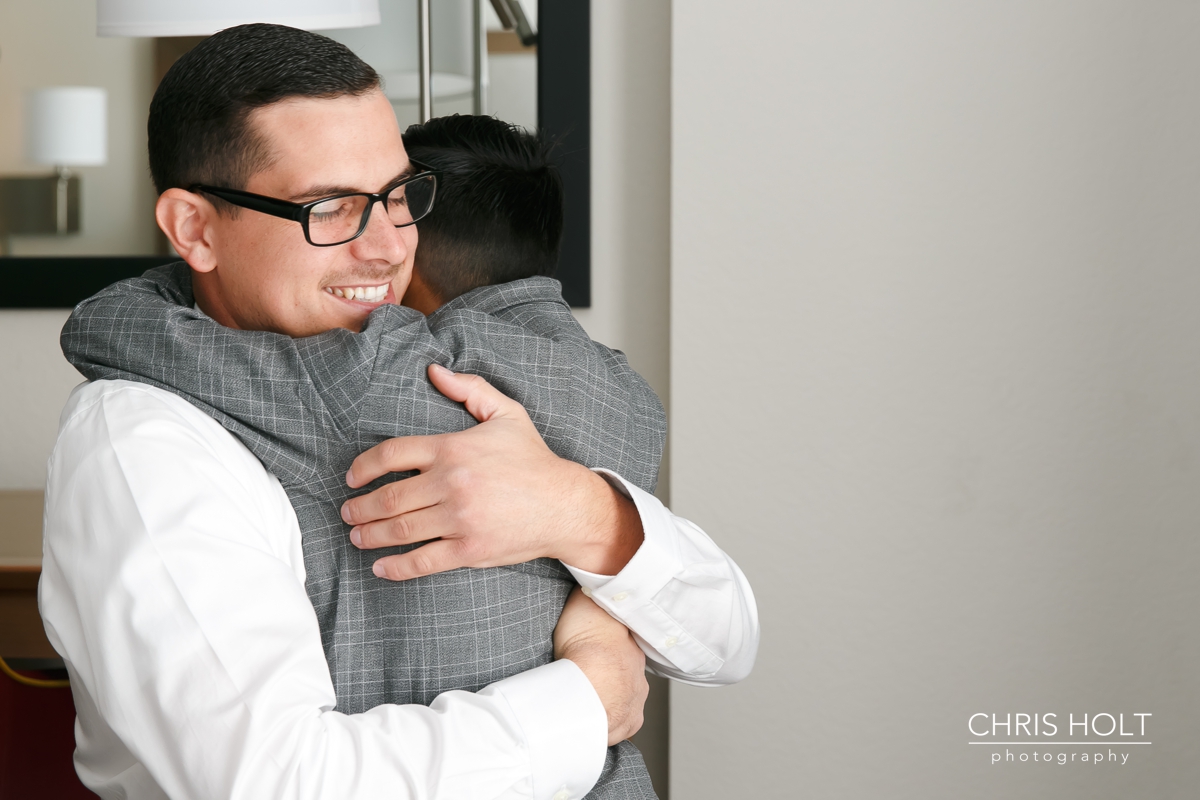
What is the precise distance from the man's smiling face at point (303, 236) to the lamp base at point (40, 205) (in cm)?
116

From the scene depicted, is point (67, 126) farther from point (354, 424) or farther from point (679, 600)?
point (679, 600)

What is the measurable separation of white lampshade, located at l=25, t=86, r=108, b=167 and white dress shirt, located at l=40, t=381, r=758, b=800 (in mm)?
1284

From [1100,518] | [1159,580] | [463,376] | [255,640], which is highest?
[463,376]

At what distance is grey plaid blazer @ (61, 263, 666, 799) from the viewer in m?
0.87

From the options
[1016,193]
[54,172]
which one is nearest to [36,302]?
[54,172]

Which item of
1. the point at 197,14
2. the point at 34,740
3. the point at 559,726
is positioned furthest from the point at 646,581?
the point at 34,740

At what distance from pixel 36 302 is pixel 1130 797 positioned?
95.5 inches

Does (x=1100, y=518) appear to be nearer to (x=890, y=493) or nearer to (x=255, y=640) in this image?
(x=890, y=493)

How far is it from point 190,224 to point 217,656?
519 mm

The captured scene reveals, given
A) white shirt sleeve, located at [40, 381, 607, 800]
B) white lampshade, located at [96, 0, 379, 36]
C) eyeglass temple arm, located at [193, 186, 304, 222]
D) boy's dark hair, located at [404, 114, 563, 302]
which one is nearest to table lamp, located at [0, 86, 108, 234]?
white lampshade, located at [96, 0, 379, 36]

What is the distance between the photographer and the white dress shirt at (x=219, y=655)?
2.36 ft

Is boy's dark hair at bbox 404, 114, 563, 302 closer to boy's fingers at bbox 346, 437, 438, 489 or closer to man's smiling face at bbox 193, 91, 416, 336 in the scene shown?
man's smiling face at bbox 193, 91, 416, 336

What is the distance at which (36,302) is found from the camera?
6.49ft

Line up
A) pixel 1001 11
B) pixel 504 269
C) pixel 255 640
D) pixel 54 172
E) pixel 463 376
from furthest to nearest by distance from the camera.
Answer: pixel 54 172 → pixel 1001 11 → pixel 504 269 → pixel 463 376 → pixel 255 640
